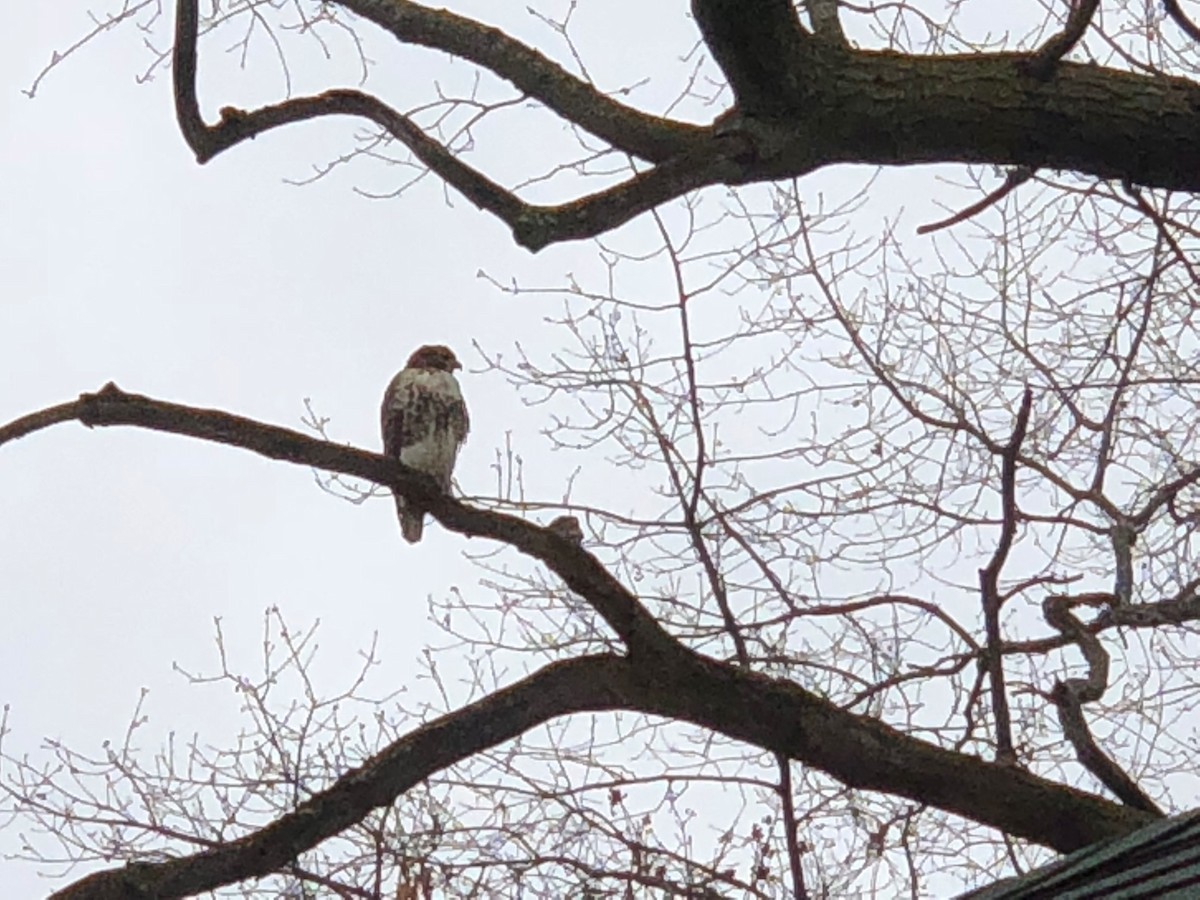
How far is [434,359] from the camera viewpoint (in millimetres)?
7160

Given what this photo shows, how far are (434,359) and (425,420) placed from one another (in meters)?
0.43

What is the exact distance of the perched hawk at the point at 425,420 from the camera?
6785 mm

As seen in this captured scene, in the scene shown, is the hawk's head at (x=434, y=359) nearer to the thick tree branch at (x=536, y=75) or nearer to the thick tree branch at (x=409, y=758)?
the thick tree branch at (x=536, y=75)

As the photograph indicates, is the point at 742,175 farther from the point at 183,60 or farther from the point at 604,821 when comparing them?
the point at 604,821

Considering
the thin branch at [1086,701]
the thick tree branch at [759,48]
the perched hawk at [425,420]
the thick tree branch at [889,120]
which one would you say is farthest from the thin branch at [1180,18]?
the perched hawk at [425,420]

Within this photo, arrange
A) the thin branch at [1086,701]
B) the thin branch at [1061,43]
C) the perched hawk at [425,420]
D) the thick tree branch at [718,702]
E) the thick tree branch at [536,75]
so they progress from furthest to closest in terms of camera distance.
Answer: the perched hawk at [425,420]
the thick tree branch at [536,75]
the thin branch at [1086,701]
the thick tree branch at [718,702]
the thin branch at [1061,43]

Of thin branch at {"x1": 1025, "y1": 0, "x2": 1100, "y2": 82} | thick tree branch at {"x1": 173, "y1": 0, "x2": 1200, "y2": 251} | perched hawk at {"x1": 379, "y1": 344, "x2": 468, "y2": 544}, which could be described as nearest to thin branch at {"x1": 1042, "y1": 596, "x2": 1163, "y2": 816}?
thick tree branch at {"x1": 173, "y1": 0, "x2": 1200, "y2": 251}

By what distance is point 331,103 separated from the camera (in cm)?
375

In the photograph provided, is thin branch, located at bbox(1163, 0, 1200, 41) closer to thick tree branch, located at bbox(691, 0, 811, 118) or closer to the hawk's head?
thick tree branch, located at bbox(691, 0, 811, 118)

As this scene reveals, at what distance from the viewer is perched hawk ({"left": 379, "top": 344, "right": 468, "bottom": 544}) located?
267 inches

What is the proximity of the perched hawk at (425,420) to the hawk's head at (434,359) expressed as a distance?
25 mm

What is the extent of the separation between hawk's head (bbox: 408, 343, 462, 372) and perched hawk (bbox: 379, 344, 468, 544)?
1.0 inches

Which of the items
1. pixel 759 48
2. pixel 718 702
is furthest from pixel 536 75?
pixel 718 702

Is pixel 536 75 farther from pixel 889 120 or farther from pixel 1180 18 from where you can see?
pixel 1180 18
